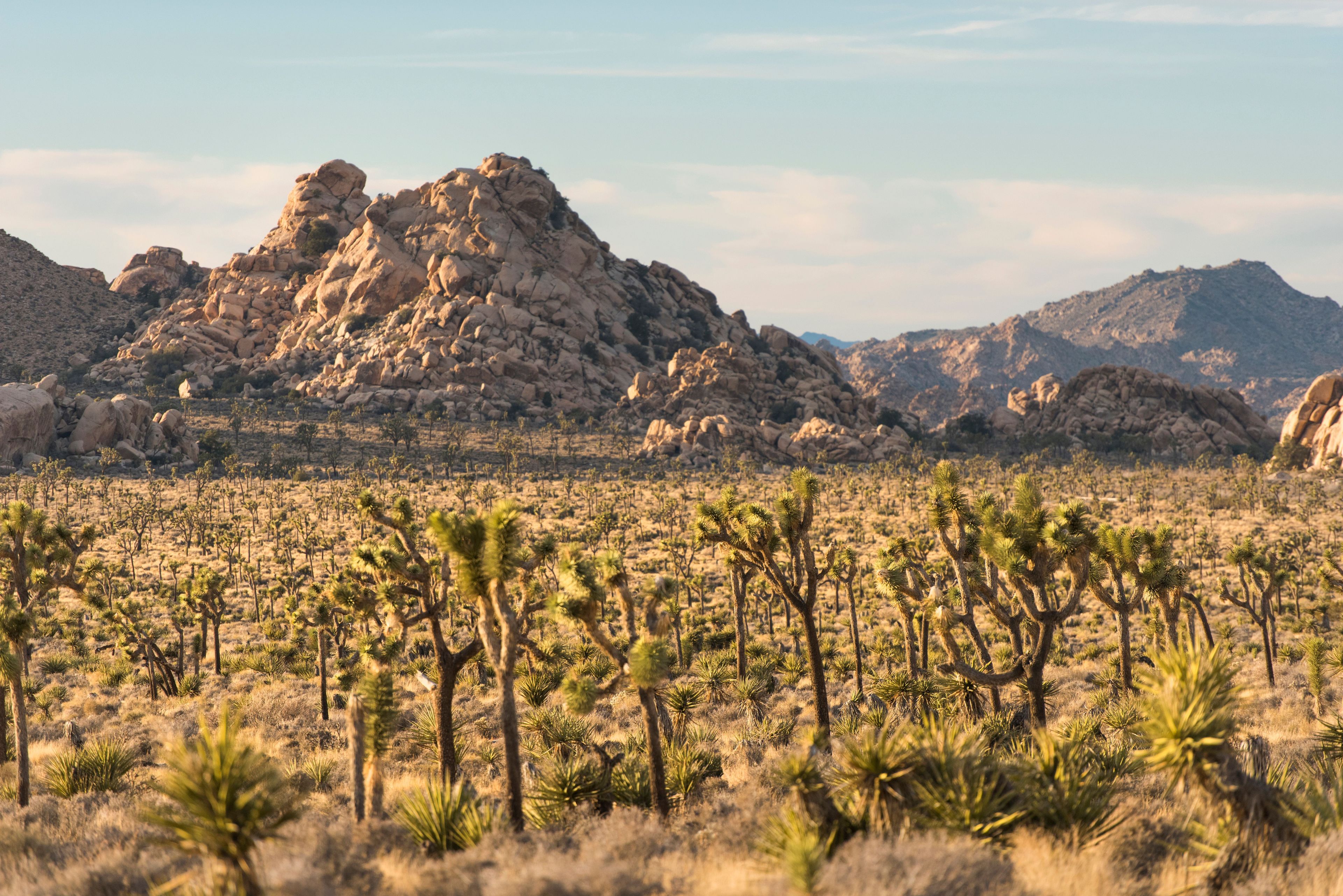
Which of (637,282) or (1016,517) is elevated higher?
(637,282)

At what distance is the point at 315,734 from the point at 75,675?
57.8 ft

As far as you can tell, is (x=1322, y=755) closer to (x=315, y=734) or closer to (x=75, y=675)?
(x=315, y=734)

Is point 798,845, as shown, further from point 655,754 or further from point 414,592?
point 414,592

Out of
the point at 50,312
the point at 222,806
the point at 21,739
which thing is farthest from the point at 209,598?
the point at 50,312

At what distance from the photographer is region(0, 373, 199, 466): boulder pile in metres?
82.2

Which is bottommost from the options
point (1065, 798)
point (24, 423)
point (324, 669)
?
point (324, 669)

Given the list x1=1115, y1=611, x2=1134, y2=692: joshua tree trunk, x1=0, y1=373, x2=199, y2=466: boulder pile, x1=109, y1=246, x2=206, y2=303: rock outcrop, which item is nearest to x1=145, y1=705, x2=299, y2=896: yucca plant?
x1=1115, y1=611, x2=1134, y2=692: joshua tree trunk

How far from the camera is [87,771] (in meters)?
16.7

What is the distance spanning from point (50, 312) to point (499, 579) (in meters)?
172

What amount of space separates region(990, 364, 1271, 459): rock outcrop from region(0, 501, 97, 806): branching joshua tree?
128245 millimetres

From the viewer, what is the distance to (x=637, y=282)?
15975 cm

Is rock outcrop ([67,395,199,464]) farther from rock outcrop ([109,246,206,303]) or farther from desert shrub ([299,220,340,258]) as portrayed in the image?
rock outcrop ([109,246,206,303])

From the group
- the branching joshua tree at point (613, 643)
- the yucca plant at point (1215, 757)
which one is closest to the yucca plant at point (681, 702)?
the branching joshua tree at point (613, 643)

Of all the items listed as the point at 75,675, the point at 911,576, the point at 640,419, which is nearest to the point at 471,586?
the point at 911,576
